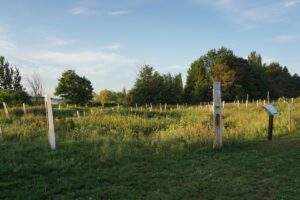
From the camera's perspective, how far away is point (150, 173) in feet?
23.9

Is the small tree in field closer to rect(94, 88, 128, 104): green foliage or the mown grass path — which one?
rect(94, 88, 128, 104): green foliage

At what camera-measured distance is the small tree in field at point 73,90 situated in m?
65.1

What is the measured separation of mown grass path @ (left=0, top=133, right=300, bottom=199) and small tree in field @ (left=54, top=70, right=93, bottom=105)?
5586 cm

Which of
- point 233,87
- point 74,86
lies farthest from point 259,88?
point 74,86

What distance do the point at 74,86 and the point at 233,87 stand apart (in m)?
28.5

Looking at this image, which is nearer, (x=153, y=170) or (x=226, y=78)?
(x=153, y=170)

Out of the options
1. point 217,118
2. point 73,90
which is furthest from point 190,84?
point 217,118

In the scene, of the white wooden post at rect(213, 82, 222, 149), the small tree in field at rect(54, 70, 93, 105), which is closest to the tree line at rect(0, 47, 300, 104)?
the small tree in field at rect(54, 70, 93, 105)

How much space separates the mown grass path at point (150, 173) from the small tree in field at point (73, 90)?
55862mm

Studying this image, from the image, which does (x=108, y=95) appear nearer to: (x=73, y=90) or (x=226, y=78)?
(x=73, y=90)

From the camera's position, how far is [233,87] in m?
66.9

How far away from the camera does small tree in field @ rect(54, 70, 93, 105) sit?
6512cm

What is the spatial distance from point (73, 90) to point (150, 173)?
59.7 m

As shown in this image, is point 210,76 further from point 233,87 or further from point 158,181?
point 158,181
